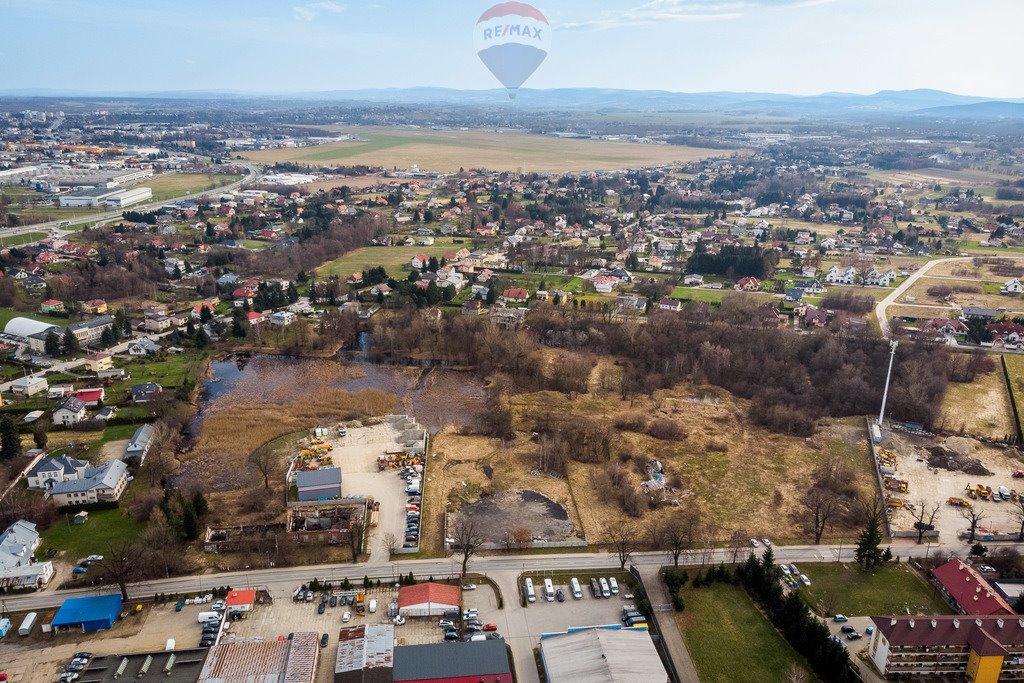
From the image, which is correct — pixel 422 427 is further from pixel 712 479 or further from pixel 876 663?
pixel 876 663

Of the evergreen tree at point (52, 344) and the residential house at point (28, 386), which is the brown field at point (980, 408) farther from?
the evergreen tree at point (52, 344)

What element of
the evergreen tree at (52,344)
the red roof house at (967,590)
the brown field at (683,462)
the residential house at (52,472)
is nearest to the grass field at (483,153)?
the evergreen tree at (52,344)

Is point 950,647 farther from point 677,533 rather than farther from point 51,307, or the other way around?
point 51,307

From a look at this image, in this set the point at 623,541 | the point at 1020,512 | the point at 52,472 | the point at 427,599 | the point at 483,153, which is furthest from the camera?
the point at 483,153

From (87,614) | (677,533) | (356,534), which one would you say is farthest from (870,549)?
(87,614)

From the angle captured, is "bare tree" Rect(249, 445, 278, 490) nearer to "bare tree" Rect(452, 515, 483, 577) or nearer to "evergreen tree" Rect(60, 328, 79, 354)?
"bare tree" Rect(452, 515, 483, 577)

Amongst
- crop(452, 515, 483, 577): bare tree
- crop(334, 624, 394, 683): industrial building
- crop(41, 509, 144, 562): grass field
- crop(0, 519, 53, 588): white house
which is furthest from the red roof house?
crop(0, 519, 53, 588): white house
